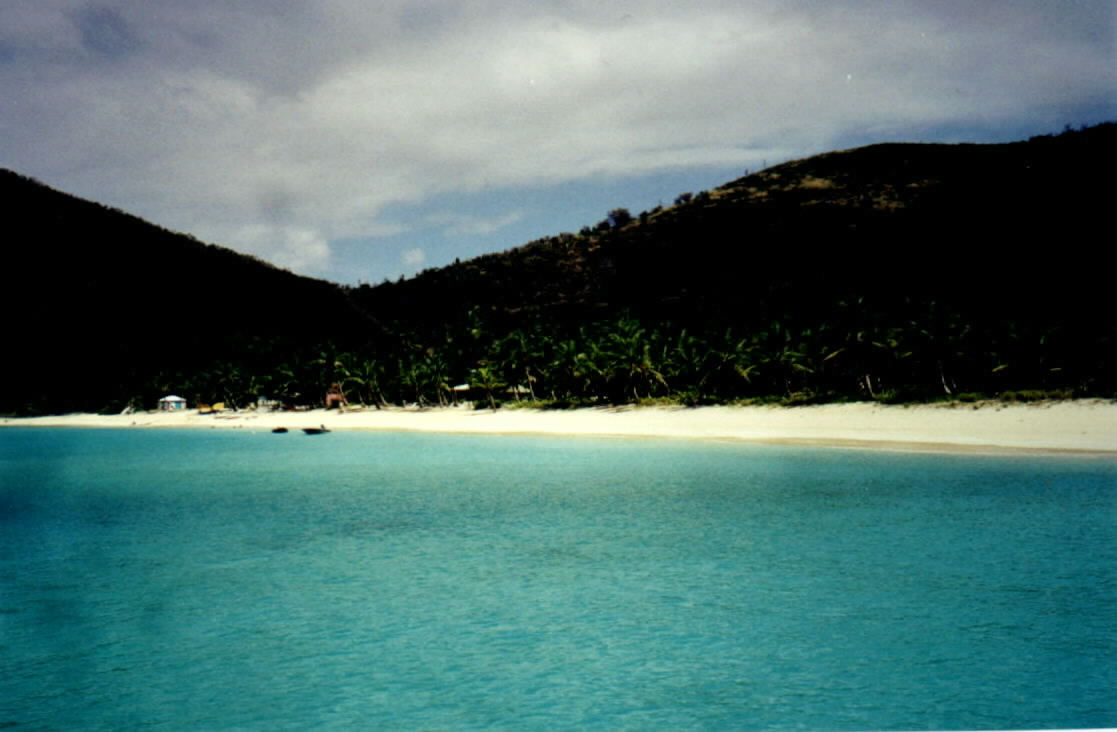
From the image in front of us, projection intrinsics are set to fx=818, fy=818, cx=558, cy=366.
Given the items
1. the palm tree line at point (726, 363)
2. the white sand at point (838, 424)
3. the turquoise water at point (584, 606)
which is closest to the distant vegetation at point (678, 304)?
the palm tree line at point (726, 363)

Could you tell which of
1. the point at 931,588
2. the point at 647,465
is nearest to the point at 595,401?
the point at 647,465

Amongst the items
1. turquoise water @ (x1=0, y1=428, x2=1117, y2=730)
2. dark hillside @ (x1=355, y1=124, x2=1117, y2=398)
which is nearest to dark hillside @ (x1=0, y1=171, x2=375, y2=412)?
dark hillside @ (x1=355, y1=124, x2=1117, y2=398)

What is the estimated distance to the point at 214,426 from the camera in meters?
70.9

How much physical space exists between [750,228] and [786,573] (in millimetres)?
66465

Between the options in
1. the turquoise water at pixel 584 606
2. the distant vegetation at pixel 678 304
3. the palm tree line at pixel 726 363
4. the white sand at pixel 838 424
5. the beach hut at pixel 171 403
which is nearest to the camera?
the turquoise water at pixel 584 606

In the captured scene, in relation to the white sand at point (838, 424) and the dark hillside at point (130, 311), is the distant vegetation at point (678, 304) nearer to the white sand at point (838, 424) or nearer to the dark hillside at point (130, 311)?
the dark hillside at point (130, 311)

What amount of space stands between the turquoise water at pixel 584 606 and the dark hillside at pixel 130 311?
19.9m

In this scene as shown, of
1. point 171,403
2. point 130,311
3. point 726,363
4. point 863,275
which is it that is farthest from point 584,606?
point 171,403

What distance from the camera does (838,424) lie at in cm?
3866

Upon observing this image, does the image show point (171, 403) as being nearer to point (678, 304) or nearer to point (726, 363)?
point (678, 304)

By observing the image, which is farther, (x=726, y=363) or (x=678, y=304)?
(x=678, y=304)

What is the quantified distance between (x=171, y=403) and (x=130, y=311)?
15.3 metres

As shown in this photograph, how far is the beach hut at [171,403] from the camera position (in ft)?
289

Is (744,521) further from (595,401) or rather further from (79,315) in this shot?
(79,315)
